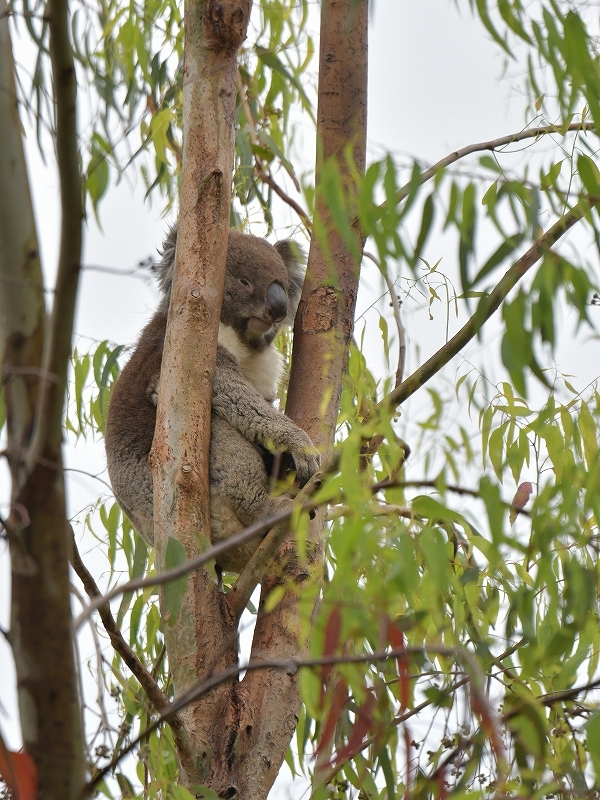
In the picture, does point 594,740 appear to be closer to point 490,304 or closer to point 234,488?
point 490,304

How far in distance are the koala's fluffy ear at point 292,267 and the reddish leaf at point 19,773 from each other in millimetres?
2206

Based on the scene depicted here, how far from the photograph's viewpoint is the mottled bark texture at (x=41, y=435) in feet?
2.94

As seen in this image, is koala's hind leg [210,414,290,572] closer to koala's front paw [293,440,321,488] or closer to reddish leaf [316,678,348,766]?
koala's front paw [293,440,321,488]

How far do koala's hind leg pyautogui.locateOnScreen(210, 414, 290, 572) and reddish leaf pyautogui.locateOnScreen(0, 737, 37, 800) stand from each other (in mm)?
1414

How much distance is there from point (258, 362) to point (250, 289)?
0.71 feet

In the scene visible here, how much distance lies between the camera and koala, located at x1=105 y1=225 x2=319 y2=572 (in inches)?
92.1

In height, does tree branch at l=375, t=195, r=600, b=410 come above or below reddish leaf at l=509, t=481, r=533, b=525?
above

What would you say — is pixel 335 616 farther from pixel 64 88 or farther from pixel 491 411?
pixel 491 411

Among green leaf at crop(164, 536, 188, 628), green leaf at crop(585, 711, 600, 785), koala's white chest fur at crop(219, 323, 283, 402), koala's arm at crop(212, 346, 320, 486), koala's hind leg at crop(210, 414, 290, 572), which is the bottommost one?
green leaf at crop(585, 711, 600, 785)

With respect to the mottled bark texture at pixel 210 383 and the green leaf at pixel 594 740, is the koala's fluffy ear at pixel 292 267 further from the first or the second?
the green leaf at pixel 594 740

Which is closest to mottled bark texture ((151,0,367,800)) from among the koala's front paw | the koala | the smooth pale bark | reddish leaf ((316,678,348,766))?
the smooth pale bark

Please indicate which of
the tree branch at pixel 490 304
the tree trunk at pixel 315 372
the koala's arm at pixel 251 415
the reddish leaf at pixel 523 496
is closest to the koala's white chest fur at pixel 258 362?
the koala's arm at pixel 251 415

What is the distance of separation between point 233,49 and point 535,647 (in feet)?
4.52

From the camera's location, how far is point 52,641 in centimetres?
92
